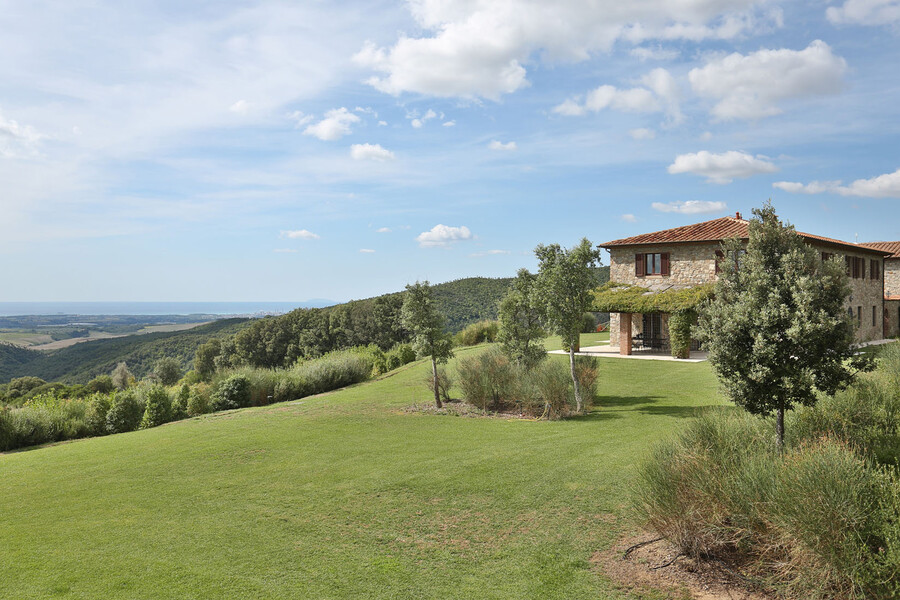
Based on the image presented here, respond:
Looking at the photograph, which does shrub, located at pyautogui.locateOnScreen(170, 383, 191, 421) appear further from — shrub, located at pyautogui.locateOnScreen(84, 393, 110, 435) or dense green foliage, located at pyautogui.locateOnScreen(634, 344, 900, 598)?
dense green foliage, located at pyautogui.locateOnScreen(634, 344, 900, 598)

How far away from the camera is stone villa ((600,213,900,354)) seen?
24359mm

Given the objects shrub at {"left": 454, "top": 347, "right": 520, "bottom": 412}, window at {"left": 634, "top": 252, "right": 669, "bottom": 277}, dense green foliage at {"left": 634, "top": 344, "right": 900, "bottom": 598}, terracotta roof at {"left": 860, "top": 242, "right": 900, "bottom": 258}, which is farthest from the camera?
terracotta roof at {"left": 860, "top": 242, "right": 900, "bottom": 258}

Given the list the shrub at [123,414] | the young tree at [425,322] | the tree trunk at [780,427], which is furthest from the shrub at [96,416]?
the tree trunk at [780,427]

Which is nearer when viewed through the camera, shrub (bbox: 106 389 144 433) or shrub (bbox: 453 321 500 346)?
shrub (bbox: 106 389 144 433)

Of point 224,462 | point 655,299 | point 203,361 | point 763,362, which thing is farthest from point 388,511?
point 203,361

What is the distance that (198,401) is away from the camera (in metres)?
20.2

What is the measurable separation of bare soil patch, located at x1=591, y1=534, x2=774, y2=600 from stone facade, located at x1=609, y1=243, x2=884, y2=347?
805 inches

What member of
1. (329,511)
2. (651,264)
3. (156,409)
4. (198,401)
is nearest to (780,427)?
(329,511)

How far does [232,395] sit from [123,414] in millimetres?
4054

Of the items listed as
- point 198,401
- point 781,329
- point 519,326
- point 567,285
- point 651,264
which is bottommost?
point 198,401

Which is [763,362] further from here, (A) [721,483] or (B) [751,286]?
(A) [721,483]

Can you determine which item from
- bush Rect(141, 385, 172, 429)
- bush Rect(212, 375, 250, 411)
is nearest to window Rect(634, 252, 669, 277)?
bush Rect(212, 375, 250, 411)

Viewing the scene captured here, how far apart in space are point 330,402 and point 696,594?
15.1 metres

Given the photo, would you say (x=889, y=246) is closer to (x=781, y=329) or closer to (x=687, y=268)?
(x=687, y=268)
